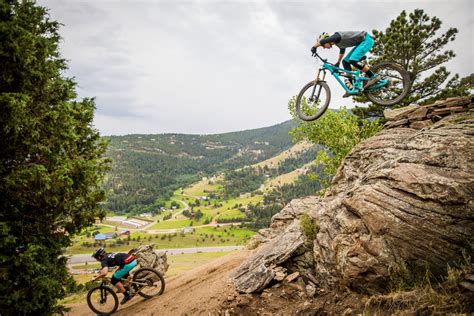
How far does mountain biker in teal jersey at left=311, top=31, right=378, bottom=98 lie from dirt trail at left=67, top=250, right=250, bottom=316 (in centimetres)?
962

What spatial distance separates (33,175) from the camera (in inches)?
333

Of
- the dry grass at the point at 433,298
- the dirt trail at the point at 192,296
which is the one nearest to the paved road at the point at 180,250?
the dirt trail at the point at 192,296

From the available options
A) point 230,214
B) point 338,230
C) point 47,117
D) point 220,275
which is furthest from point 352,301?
point 230,214

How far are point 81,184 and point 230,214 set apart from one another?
16493 cm

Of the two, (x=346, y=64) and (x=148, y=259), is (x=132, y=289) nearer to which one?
(x=148, y=259)

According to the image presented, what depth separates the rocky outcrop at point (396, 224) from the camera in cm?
651

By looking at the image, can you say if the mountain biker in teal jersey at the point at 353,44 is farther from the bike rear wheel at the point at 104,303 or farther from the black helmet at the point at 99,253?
the bike rear wheel at the point at 104,303

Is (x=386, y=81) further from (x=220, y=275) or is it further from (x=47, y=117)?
(x=47, y=117)

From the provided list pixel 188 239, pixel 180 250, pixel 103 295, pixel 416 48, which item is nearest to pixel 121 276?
pixel 103 295

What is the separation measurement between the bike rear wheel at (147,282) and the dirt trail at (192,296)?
34cm

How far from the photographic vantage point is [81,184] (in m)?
10.5

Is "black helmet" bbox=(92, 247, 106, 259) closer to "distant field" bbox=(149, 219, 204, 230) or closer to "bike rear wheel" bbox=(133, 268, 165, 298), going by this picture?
"bike rear wheel" bbox=(133, 268, 165, 298)

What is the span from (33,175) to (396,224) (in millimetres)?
11745

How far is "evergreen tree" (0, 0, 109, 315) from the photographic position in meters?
8.20
